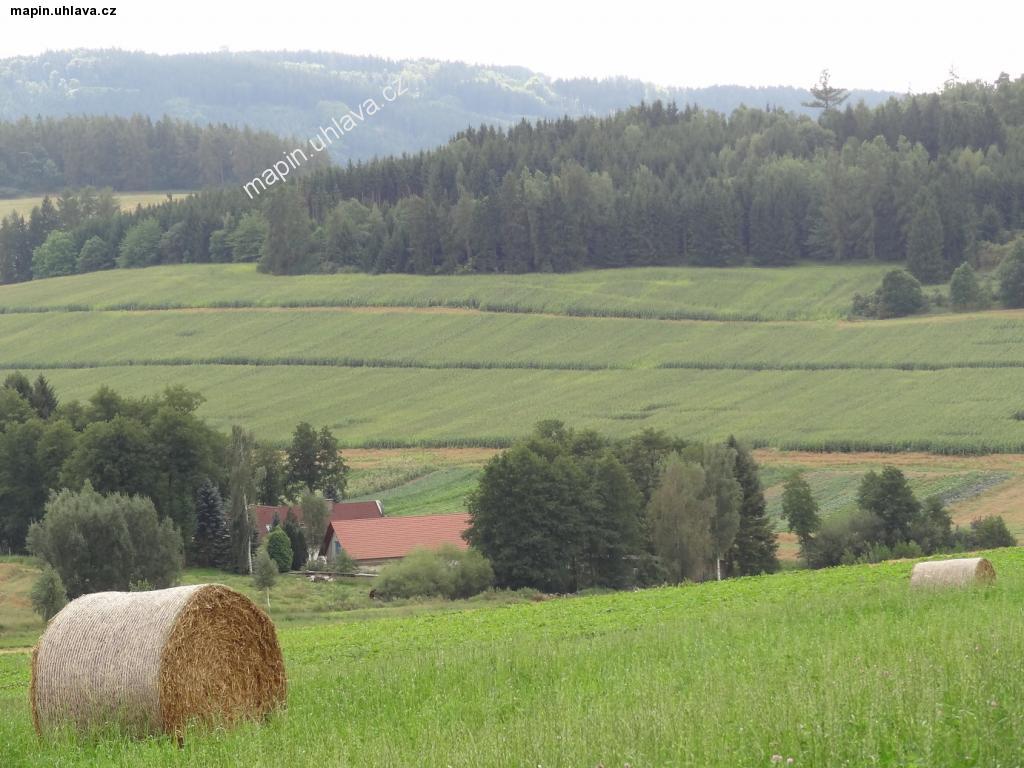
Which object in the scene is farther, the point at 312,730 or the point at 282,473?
the point at 282,473

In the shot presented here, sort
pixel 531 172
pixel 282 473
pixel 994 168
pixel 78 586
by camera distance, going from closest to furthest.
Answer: pixel 78 586 → pixel 282 473 → pixel 994 168 → pixel 531 172

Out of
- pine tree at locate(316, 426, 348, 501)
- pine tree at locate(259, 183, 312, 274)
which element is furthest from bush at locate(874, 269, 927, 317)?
pine tree at locate(316, 426, 348, 501)

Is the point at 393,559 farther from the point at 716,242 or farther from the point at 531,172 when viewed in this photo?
the point at 531,172

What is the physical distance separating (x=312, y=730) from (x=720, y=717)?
172 inches

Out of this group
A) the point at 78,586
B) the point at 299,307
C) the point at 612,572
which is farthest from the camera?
the point at 299,307

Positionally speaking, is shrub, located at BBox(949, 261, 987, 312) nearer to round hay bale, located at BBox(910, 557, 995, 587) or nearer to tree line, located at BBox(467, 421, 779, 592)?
tree line, located at BBox(467, 421, 779, 592)

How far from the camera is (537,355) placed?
118375 mm

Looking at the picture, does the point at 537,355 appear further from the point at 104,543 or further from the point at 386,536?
the point at 104,543

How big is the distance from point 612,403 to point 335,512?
33.3m

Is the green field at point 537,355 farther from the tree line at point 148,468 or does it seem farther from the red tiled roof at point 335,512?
the tree line at point 148,468

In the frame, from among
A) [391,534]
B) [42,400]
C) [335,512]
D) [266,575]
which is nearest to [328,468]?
[335,512]

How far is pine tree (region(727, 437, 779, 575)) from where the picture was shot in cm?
5925

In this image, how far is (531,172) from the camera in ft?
577

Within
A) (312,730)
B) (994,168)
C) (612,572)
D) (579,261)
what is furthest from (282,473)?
(994,168)
